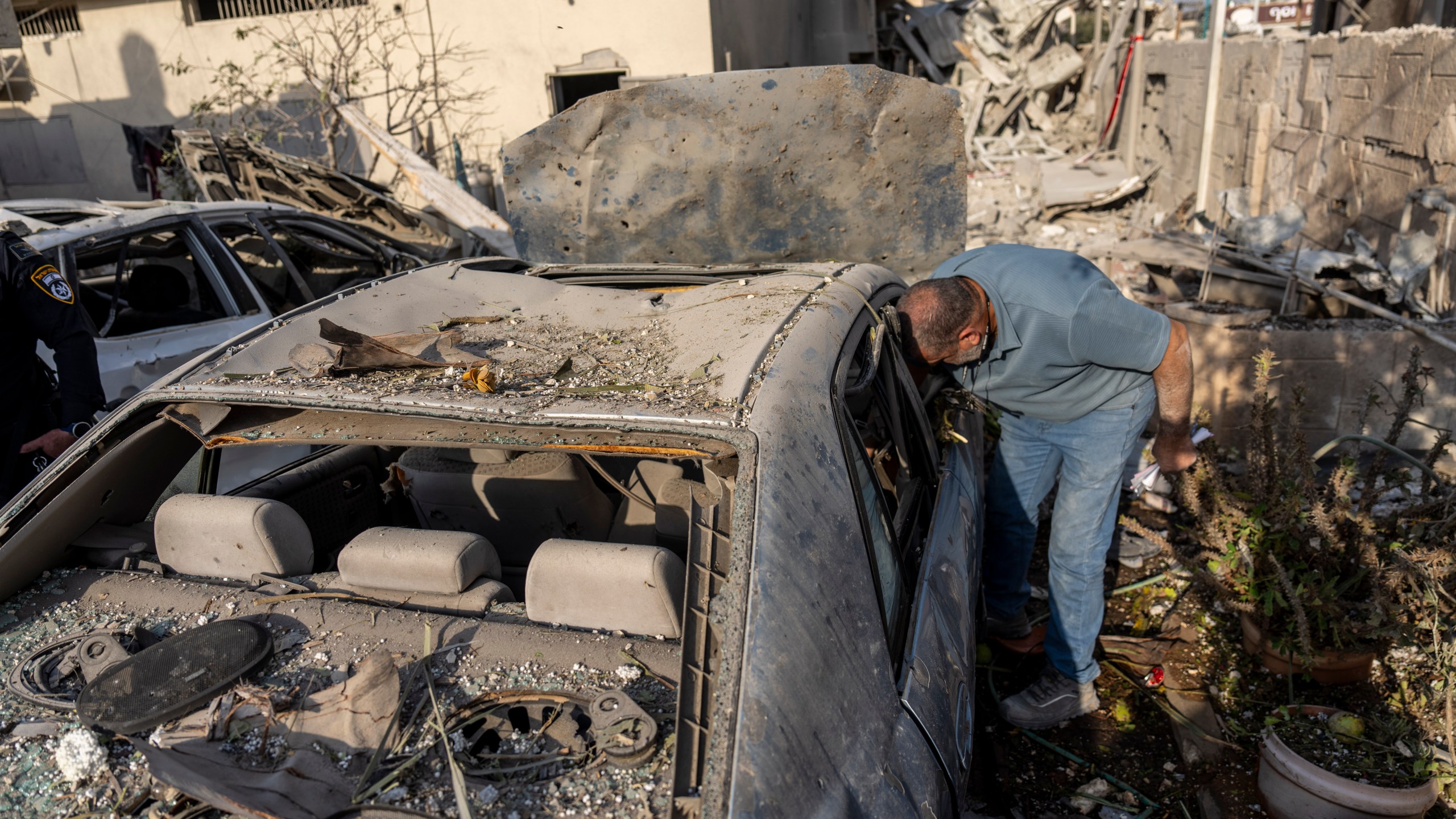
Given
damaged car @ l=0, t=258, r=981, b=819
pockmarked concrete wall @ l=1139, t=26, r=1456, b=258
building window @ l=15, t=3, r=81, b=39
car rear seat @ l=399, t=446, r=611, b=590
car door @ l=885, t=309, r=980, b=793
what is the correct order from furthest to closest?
building window @ l=15, t=3, r=81, b=39
pockmarked concrete wall @ l=1139, t=26, r=1456, b=258
car rear seat @ l=399, t=446, r=611, b=590
car door @ l=885, t=309, r=980, b=793
damaged car @ l=0, t=258, r=981, b=819

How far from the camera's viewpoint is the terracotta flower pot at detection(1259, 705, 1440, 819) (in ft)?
7.85

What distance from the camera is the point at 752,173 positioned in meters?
3.74

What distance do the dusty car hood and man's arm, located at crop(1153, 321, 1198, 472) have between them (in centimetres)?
124

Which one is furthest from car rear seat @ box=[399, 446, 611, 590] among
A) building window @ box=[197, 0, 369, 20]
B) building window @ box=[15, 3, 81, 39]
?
building window @ box=[15, 3, 81, 39]

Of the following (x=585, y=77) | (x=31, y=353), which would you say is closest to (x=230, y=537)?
(x=31, y=353)

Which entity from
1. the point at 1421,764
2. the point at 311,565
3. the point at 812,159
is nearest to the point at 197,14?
the point at 812,159

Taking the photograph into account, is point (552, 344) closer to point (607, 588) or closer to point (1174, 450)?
point (607, 588)

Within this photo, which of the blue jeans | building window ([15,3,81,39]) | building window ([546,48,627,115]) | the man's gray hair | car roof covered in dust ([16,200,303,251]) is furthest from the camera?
building window ([15,3,81,39])

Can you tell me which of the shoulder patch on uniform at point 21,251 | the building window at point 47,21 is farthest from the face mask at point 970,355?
the building window at point 47,21

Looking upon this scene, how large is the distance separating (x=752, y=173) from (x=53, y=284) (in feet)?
9.41

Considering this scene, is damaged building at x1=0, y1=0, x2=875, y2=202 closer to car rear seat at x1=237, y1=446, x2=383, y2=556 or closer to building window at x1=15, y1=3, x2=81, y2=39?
building window at x1=15, y1=3, x2=81, y2=39

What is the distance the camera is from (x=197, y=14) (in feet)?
36.8

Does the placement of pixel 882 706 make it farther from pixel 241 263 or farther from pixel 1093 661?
pixel 241 263

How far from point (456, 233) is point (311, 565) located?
6561 millimetres
